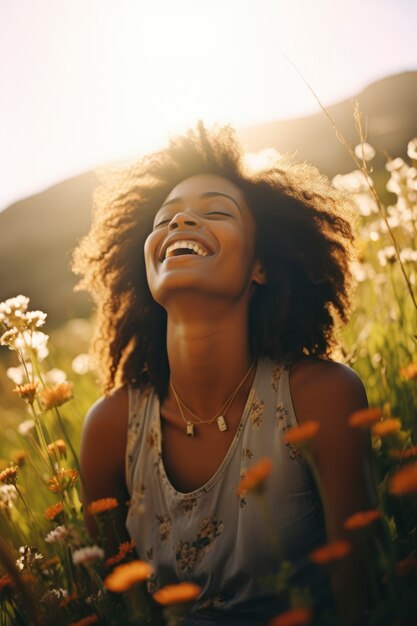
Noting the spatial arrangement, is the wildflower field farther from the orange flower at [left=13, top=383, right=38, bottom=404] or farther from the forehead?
the forehead

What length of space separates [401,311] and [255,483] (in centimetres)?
215

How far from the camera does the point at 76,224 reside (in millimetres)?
21672

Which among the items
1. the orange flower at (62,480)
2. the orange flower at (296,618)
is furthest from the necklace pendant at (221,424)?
the orange flower at (296,618)

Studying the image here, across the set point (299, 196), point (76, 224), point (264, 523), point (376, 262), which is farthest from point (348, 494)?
point (76, 224)

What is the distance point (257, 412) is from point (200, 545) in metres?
0.48

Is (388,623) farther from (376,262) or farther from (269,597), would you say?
(376,262)

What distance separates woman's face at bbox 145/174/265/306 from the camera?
2.23 m

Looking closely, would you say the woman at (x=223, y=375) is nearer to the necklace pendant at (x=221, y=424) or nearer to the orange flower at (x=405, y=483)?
the necklace pendant at (x=221, y=424)

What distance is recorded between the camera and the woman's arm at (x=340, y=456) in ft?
5.97

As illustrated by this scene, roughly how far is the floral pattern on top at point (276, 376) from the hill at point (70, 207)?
1231 cm

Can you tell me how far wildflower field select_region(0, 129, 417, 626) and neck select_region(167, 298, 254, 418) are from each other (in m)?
0.43

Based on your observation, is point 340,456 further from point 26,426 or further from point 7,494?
point 26,426

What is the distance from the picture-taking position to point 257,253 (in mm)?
2613

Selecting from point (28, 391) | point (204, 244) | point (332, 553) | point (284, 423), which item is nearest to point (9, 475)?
point (28, 391)
